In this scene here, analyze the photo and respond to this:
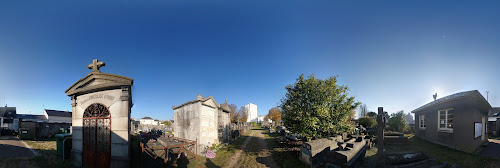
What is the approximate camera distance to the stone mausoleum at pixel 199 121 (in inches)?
535

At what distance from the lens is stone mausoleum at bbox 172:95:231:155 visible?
13.6 meters

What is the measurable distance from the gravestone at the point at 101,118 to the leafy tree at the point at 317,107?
954cm

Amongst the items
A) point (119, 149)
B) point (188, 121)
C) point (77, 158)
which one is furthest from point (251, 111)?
point (119, 149)

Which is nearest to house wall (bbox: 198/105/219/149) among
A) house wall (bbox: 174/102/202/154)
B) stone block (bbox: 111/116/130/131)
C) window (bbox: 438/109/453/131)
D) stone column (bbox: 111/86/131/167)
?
house wall (bbox: 174/102/202/154)

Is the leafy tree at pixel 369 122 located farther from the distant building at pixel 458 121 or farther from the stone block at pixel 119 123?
the stone block at pixel 119 123

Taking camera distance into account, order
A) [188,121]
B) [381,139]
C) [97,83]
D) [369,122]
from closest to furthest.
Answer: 1. [381,139]
2. [97,83]
3. [188,121]
4. [369,122]

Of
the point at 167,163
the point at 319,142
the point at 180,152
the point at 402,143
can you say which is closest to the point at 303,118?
the point at 319,142

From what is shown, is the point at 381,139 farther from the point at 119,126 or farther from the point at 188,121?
the point at 188,121

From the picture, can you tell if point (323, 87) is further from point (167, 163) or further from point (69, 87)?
point (69, 87)

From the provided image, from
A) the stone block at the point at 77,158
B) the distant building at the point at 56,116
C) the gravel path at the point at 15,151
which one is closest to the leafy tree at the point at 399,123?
the stone block at the point at 77,158

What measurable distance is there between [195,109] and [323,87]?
967 centimetres

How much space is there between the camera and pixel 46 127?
71.1 feet

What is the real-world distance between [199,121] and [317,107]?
869cm

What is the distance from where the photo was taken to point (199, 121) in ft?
44.4
